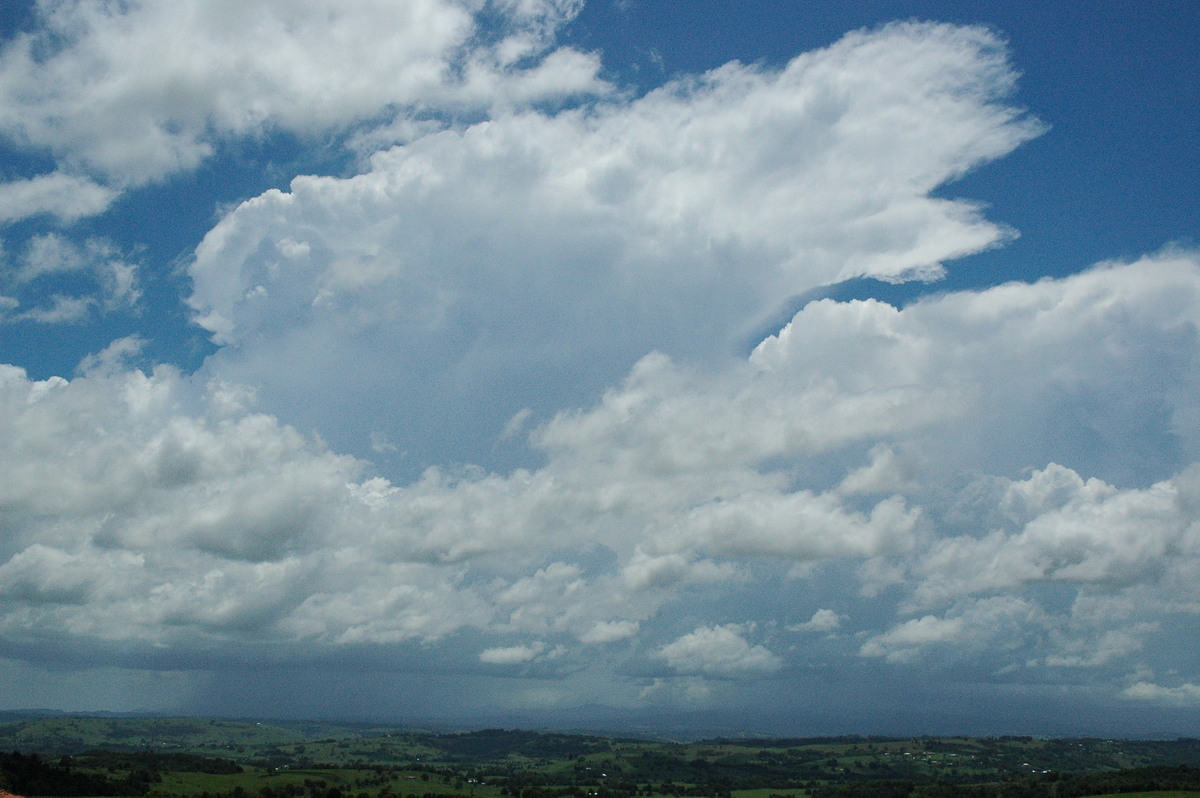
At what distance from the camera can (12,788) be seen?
188 meters
